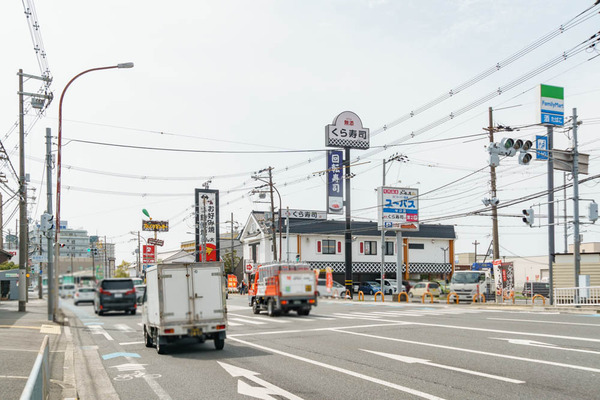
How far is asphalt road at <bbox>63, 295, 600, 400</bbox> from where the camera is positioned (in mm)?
9375

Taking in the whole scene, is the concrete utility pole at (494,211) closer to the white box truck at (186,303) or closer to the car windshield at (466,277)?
the car windshield at (466,277)

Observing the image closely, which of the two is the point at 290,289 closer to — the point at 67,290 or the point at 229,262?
the point at 67,290

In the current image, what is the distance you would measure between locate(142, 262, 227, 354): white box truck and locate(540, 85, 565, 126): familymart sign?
955 inches

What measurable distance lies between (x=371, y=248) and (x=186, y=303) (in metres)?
53.7

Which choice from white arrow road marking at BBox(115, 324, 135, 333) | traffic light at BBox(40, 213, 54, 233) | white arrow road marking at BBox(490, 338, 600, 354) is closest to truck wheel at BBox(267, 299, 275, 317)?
white arrow road marking at BBox(115, 324, 135, 333)

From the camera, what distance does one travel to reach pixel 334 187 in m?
50.4

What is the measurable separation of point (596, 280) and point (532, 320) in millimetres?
11651

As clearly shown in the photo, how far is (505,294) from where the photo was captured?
36.6m

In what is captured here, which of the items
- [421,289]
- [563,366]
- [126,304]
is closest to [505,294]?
[421,289]

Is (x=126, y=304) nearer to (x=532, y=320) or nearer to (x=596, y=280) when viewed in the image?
(x=532, y=320)

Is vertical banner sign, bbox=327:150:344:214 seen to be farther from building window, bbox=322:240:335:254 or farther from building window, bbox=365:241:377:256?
building window, bbox=365:241:377:256

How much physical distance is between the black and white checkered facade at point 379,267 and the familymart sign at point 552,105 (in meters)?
35.6

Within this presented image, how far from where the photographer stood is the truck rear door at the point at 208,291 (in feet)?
48.6

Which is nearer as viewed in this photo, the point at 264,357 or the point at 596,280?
the point at 264,357
